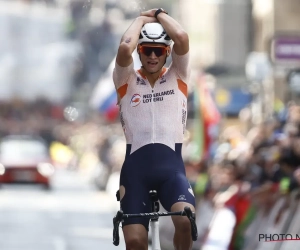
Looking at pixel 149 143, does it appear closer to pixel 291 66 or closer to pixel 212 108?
pixel 291 66

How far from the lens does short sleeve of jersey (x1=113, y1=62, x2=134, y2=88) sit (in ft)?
31.8

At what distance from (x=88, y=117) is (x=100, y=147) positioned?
4310cm

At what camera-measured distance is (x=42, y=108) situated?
4537 inches

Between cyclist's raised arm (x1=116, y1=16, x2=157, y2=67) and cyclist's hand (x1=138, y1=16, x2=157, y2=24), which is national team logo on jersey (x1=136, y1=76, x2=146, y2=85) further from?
cyclist's hand (x1=138, y1=16, x2=157, y2=24)

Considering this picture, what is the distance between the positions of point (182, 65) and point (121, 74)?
0.47m

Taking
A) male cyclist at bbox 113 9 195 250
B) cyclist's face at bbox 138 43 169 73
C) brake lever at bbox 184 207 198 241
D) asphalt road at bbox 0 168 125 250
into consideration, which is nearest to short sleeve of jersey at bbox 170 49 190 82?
male cyclist at bbox 113 9 195 250

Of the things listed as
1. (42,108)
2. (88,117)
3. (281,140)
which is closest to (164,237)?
(281,140)

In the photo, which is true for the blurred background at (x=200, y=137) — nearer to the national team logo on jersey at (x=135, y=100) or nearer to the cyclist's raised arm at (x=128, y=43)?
the national team logo on jersey at (x=135, y=100)

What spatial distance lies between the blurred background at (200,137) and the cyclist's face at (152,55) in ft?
5.43

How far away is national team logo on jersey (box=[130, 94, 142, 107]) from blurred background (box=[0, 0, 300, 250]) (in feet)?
5.04

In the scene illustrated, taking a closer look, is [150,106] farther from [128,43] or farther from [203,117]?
[203,117]

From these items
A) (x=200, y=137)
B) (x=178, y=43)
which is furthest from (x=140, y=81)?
(x=200, y=137)

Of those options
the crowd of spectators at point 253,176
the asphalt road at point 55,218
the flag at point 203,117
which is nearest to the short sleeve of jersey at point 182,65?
the crowd of spectators at point 253,176

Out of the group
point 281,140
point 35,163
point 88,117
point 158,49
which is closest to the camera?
point 158,49
